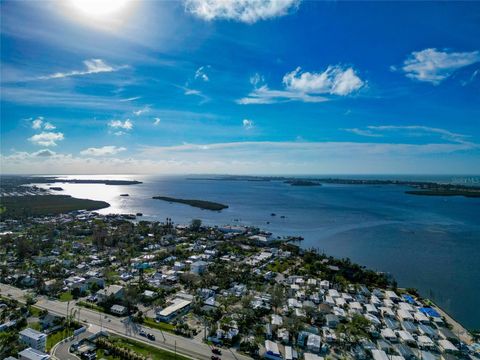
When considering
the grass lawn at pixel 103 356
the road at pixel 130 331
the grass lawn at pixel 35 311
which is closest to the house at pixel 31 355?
the grass lawn at pixel 103 356

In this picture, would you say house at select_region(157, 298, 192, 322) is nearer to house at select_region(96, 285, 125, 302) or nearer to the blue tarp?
house at select_region(96, 285, 125, 302)

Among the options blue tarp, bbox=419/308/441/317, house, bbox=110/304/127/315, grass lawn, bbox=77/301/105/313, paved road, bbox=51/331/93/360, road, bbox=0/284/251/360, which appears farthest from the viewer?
blue tarp, bbox=419/308/441/317

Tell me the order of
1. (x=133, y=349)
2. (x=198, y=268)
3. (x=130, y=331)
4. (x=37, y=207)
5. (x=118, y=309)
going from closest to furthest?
(x=133, y=349)
(x=130, y=331)
(x=118, y=309)
(x=198, y=268)
(x=37, y=207)

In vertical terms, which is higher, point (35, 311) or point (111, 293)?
point (111, 293)

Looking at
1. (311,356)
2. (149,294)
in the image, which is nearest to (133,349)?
(149,294)

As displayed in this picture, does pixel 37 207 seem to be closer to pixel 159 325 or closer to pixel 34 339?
pixel 34 339

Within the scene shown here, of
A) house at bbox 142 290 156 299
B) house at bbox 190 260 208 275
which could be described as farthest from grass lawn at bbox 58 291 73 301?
house at bbox 190 260 208 275

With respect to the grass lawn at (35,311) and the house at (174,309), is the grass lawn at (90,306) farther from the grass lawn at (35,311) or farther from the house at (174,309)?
the house at (174,309)
